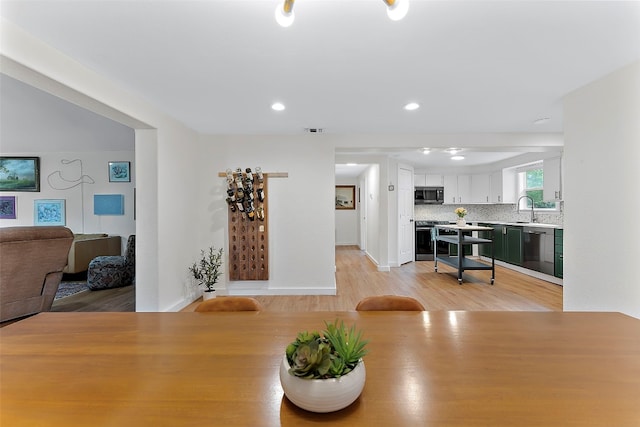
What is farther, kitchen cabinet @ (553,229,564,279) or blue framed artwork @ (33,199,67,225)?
blue framed artwork @ (33,199,67,225)

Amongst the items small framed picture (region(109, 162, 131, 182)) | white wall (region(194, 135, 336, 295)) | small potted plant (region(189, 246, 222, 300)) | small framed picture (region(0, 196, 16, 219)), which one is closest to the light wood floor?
small potted plant (region(189, 246, 222, 300))

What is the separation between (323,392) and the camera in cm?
62

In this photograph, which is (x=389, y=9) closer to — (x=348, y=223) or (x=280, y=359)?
(x=280, y=359)

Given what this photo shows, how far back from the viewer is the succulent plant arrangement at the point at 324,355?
0.64 metres

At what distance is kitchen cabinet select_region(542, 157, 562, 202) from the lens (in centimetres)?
451

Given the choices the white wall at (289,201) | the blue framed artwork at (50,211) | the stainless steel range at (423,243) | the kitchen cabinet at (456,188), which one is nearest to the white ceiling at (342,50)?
the white wall at (289,201)

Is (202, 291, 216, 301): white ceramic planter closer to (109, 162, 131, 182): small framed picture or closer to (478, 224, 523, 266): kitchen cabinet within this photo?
(109, 162, 131, 182): small framed picture

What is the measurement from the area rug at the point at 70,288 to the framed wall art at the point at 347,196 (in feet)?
21.5

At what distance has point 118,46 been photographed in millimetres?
1761

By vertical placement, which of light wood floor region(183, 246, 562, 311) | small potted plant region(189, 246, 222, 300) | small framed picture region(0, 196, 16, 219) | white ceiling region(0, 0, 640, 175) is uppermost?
white ceiling region(0, 0, 640, 175)

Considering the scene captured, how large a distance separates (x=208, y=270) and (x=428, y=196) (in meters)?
5.27

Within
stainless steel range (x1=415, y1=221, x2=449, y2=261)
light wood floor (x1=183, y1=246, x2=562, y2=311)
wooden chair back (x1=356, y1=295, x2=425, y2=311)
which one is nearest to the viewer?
wooden chair back (x1=356, y1=295, x2=425, y2=311)

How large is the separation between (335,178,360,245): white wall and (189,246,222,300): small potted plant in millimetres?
5584

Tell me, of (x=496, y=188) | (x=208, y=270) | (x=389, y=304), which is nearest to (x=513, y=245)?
(x=496, y=188)
